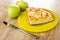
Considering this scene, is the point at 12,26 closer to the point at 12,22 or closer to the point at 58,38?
the point at 12,22

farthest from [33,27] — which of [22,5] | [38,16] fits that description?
[22,5]

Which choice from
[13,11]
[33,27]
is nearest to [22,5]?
[13,11]

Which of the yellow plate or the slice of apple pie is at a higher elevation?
the slice of apple pie

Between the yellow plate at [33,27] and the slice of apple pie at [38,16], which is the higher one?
the slice of apple pie at [38,16]

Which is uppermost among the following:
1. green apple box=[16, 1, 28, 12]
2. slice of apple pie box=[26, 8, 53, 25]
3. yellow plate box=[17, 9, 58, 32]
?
green apple box=[16, 1, 28, 12]

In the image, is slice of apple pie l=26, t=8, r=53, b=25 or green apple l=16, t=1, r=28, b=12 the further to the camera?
green apple l=16, t=1, r=28, b=12

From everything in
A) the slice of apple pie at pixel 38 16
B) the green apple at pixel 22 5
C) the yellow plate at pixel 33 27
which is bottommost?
the yellow plate at pixel 33 27

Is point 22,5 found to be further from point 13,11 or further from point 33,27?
point 33,27

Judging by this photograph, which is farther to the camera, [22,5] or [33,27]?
[22,5]
